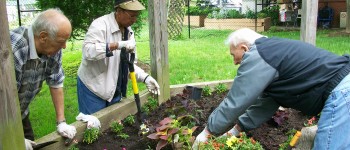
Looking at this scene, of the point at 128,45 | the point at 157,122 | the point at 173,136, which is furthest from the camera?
the point at 157,122

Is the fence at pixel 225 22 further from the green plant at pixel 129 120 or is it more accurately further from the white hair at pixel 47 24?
the white hair at pixel 47 24

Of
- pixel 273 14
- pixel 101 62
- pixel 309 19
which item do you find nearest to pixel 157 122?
pixel 101 62

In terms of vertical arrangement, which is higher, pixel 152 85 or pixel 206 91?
pixel 152 85

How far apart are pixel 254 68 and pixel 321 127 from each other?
533 mm

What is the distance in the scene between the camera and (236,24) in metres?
17.9

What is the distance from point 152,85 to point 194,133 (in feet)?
2.97

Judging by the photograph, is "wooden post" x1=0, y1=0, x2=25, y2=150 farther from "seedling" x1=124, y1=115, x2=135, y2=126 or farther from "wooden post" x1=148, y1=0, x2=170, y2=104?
"wooden post" x1=148, y1=0, x2=170, y2=104

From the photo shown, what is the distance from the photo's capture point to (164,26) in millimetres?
4293

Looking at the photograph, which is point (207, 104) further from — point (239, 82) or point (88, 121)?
point (239, 82)

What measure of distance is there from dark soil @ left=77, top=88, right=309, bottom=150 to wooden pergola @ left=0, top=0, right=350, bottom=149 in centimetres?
20

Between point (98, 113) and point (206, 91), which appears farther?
point (206, 91)

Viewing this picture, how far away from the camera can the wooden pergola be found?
2.00 meters

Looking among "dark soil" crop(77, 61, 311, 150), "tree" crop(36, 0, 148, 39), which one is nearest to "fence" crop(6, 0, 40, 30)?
"tree" crop(36, 0, 148, 39)

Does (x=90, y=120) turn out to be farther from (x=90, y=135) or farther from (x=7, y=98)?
(x=7, y=98)
